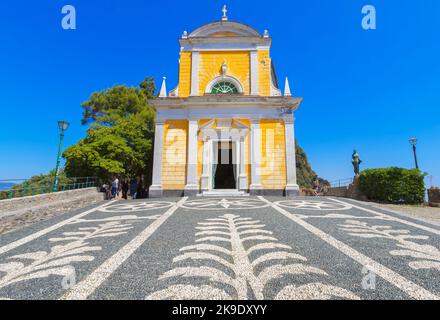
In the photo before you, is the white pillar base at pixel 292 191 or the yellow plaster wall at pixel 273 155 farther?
the yellow plaster wall at pixel 273 155

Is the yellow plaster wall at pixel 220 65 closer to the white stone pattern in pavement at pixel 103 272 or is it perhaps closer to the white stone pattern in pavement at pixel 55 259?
the white stone pattern in pavement at pixel 55 259

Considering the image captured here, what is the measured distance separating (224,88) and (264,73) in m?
3.40

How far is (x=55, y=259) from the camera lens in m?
3.82

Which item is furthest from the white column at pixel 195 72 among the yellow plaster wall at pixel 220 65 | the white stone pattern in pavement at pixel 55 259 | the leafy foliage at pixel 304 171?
the leafy foliage at pixel 304 171

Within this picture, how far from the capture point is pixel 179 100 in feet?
49.8

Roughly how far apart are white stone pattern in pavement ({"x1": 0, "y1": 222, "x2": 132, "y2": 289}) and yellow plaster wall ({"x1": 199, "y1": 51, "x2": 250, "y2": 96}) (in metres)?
13.5

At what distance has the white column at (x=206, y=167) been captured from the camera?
47.1 ft

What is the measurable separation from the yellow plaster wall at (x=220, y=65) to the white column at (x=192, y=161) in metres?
3.40

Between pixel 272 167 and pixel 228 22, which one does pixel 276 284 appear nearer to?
pixel 272 167

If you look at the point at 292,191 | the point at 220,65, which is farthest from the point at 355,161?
the point at 220,65

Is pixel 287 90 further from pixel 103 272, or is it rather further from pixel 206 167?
pixel 103 272

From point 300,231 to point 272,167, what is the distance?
9.48 meters
